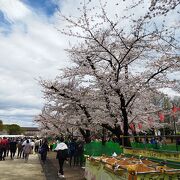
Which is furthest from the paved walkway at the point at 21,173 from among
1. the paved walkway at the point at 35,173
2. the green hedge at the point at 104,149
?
the green hedge at the point at 104,149

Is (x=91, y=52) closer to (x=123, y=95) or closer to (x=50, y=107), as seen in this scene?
(x=123, y=95)

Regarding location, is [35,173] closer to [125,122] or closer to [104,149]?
[104,149]

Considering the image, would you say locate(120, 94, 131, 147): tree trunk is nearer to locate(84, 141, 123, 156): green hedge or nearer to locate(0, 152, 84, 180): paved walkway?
locate(84, 141, 123, 156): green hedge

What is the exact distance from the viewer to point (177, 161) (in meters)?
8.33

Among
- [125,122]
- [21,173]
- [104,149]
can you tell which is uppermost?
[125,122]

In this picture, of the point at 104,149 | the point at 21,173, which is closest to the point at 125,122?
the point at 104,149

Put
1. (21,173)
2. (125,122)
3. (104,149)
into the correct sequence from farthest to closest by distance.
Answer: (21,173)
(104,149)
(125,122)

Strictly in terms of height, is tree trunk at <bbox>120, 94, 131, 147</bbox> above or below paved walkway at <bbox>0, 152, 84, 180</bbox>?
above

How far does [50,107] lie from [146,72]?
9417 mm

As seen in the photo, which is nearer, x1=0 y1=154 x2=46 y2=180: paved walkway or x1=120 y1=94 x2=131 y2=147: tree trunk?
x1=0 y1=154 x2=46 y2=180: paved walkway

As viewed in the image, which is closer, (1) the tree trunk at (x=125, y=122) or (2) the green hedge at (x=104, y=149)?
(2) the green hedge at (x=104, y=149)

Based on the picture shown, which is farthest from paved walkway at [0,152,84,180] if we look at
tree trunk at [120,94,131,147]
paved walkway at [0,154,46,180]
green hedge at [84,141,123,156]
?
tree trunk at [120,94,131,147]

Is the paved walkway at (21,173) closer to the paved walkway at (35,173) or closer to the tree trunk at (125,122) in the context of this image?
the paved walkway at (35,173)

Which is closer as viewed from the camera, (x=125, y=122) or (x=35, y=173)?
(x=125, y=122)
